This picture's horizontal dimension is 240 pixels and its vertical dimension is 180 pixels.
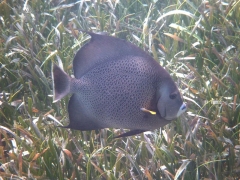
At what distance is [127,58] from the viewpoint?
2.01 m

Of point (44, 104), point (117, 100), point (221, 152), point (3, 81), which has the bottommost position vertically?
point (221, 152)

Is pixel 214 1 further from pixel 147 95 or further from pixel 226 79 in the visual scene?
pixel 147 95

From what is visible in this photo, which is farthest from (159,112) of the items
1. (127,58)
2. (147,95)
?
(127,58)

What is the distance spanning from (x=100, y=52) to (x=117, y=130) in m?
1.17

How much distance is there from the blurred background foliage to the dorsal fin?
0.45ft

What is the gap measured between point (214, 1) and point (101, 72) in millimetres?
2606

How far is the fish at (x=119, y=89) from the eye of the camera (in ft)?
6.44

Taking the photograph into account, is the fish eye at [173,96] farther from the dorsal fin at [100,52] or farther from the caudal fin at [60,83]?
the caudal fin at [60,83]

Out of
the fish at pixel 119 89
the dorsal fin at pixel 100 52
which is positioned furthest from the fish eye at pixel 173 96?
the dorsal fin at pixel 100 52

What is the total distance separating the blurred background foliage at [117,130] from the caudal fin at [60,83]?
1.09 feet

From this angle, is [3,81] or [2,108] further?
[3,81]

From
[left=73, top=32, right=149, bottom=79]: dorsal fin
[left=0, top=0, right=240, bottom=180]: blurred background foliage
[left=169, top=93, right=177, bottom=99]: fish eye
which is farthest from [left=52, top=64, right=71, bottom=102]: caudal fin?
[left=169, top=93, right=177, bottom=99]: fish eye

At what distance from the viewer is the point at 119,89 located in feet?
6.49

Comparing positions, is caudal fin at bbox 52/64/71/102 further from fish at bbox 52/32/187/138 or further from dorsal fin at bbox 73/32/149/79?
dorsal fin at bbox 73/32/149/79
